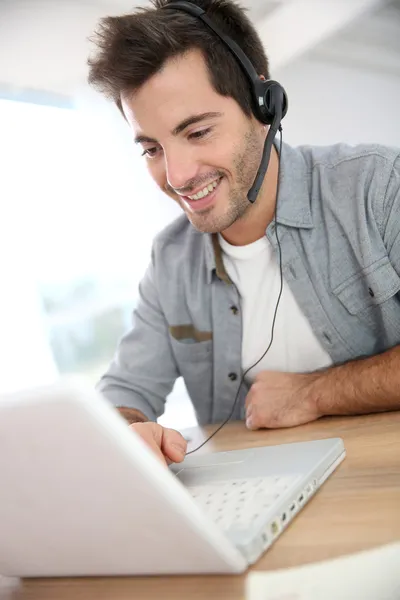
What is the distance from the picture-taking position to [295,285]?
4.14 ft

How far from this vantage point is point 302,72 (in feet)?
14.4

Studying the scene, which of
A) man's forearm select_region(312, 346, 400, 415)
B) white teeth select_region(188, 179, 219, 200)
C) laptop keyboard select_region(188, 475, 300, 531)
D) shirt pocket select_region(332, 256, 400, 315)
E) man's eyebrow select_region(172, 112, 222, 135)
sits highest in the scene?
man's eyebrow select_region(172, 112, 222, 135)

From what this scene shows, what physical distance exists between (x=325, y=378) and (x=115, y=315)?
10.2 ft

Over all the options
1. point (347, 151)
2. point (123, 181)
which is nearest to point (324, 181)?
point (347, 151)

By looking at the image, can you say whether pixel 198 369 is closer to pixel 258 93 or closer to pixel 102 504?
pixel 258 93

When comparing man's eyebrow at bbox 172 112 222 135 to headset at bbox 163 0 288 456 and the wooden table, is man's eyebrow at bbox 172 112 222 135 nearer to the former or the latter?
headset at bbox 163 0 288 456

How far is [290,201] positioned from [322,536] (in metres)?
0.86

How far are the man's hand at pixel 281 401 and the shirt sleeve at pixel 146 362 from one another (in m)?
0.35

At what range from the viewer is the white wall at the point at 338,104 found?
4414 mm

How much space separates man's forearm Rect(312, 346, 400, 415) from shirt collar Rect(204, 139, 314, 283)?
0.34m

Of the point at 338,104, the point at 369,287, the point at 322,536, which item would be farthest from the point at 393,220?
the point at 338,104

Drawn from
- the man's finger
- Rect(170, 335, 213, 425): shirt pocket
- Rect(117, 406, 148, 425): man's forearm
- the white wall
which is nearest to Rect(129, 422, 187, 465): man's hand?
the man's finger

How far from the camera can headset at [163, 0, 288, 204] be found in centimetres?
122

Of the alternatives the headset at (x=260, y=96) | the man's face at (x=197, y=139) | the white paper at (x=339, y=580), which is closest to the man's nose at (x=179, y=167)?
the man's face at (x=197, y=139)
